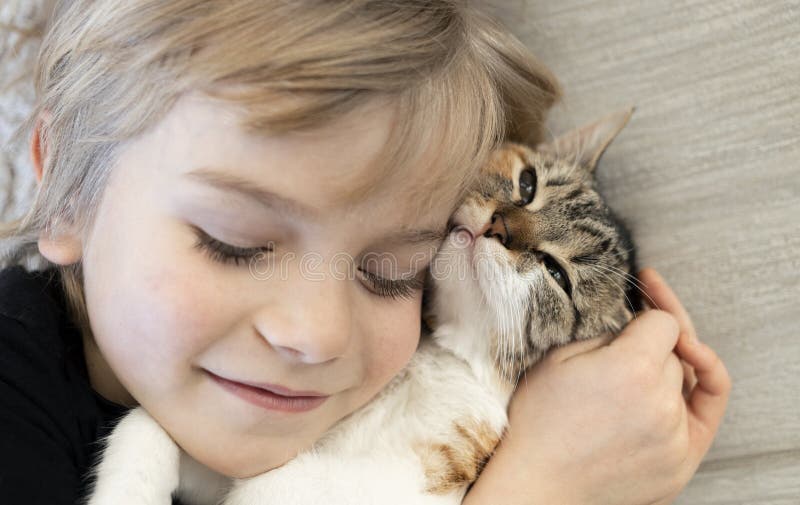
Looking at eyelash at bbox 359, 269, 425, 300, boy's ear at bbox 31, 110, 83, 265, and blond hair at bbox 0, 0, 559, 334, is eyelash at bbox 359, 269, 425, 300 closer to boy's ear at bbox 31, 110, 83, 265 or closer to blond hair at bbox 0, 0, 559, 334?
blond hair at bbox 0, 0, 559, 334

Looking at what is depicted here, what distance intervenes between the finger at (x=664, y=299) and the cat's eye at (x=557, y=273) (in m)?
0.26

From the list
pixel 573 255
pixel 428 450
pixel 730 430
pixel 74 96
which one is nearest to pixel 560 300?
pixel 573 255

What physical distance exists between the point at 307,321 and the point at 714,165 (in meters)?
1.09

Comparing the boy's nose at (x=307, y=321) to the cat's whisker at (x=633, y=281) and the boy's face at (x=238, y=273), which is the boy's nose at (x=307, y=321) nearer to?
the boy's face at (x=238, y=273)

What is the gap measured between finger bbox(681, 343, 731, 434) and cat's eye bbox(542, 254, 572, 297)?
1.01ft

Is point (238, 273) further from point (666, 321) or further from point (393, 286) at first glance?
point (666, 321)

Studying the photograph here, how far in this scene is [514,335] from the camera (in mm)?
1366

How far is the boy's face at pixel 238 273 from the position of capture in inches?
38.4

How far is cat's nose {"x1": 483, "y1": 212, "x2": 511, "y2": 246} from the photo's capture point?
1.35 metres

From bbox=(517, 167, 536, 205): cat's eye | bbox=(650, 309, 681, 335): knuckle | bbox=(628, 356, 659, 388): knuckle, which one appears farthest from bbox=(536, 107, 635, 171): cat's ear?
bbox=(628, 356, 659, 388): knuckle

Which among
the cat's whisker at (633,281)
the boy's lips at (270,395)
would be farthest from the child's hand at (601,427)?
the boy's lips at (270,395)

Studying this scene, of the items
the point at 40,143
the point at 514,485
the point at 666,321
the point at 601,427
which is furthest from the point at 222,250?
the point at 666,321

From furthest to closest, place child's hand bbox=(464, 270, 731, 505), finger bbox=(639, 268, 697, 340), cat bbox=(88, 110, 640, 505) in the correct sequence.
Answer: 1. finger bbox=(639, 268, 697, 340)
2. child's hand bbox=(464, 270, 731, 505)
3. cat bbox=(88, 110, 640, 505)

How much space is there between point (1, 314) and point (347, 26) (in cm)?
77
